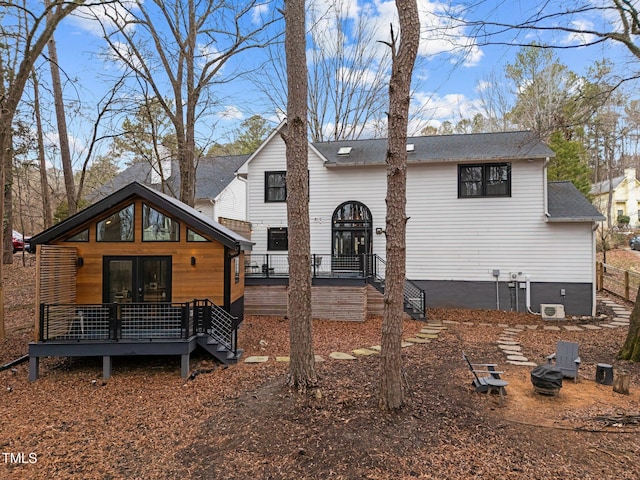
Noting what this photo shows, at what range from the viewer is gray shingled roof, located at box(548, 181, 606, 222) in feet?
37.9

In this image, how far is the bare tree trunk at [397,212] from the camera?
4.65 m

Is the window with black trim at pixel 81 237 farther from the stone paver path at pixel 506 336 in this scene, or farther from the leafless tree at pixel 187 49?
the leafless tree at pixel 187 49

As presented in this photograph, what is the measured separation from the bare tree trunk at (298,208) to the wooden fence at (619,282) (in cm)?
1458

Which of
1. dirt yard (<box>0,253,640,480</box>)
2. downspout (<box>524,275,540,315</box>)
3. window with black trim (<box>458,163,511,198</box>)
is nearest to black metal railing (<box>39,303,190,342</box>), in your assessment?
dirt yard (<box>0,253,640,480</box>)

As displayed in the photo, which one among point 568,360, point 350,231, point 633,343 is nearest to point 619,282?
point 633,343

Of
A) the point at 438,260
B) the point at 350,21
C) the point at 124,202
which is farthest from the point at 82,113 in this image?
the point at 350,21

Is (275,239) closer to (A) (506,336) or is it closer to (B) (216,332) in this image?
(B) (216,332)

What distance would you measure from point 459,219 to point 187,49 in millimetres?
11598

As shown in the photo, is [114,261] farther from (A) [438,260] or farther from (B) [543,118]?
(B) [543,118]

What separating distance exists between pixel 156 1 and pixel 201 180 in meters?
9.60

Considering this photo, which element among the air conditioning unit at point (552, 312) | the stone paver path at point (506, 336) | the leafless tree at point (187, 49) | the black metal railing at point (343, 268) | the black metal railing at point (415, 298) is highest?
the leafless tree at point (187, 49)

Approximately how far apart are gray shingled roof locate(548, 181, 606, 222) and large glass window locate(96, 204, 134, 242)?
39.6ft

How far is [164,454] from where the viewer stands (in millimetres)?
4141

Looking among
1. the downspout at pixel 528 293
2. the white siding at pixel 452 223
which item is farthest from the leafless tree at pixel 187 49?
the downspout at pixel 528 293
